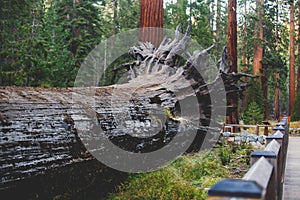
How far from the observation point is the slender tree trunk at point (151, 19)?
36.3ft

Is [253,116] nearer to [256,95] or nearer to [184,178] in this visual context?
[256,95]

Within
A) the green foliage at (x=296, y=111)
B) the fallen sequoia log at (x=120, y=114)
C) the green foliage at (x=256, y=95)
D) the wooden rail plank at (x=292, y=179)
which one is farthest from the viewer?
the green foliage at (x=296, y=111)

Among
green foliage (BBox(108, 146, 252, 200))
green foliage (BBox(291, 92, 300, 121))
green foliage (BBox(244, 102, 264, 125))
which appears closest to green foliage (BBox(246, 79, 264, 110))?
green foliage (BBox(244, 102, 264, 125))

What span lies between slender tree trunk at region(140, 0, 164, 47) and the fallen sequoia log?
571 mm

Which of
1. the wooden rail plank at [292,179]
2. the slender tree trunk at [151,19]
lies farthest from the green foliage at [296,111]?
the slender tree trunk at [151,19]

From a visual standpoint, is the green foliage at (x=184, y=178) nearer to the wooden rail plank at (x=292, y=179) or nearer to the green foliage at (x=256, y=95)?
the wooden rail plank at (x=292, y=179)

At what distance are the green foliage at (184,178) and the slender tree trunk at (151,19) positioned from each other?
448cm

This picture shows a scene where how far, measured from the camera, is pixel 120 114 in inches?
232

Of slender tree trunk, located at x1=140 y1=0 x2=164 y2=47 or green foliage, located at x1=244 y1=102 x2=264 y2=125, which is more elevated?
slender tree trunk, located at x1=140 y1=0 x2=164 y2=47

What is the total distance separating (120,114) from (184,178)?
1689mm

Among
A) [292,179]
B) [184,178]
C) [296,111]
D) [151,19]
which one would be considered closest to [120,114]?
[184,178]

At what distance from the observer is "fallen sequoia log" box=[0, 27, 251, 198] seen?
13.6 feet

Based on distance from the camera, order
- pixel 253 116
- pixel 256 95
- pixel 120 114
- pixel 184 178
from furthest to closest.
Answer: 1. pixel 256 95
2. pixel 253 116
3. pixel 184 178
4. pixel 120 114

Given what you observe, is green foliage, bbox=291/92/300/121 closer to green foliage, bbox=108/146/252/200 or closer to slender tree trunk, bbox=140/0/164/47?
slender tree trunk, bbox=140/0/164/47
